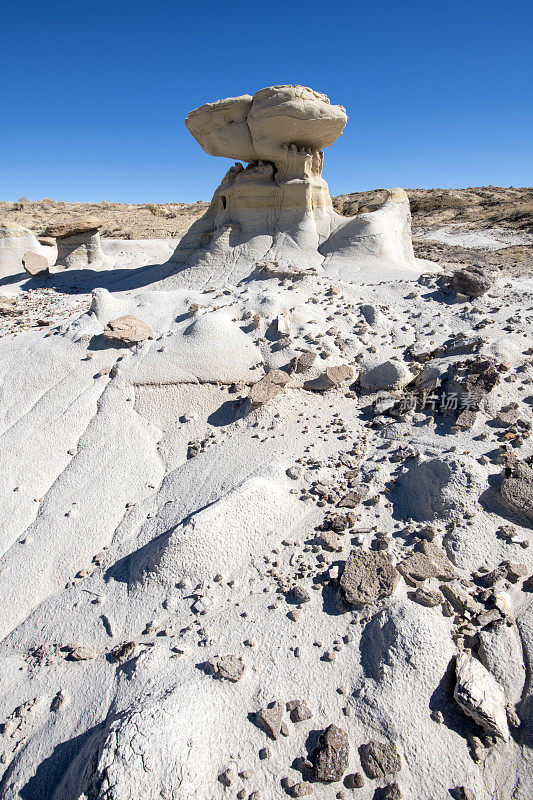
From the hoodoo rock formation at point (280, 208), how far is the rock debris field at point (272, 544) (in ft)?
4.91

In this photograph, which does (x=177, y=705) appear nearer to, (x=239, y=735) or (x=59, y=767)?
(x=239, y=735)

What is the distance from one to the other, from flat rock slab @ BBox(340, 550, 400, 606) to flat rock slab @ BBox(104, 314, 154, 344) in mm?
3302

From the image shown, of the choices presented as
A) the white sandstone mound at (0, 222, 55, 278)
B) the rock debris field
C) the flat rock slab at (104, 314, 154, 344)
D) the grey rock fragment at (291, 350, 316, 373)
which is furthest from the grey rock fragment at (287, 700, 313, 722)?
the white sandstone mound at (0, 222, 55, 278)

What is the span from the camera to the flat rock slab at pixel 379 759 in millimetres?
1837

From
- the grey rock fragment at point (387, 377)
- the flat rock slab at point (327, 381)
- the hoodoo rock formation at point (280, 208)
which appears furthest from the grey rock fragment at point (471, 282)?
the flat rock slab at point (327, 381)

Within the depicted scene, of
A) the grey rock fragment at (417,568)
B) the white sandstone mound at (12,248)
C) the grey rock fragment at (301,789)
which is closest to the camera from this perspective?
the grey rock fragment at (301,789)

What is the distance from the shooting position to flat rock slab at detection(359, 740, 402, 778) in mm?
1837

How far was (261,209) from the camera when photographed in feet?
24.6

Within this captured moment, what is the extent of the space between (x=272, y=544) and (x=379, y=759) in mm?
1210

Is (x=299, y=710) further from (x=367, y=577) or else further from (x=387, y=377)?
(x=387, y=377)

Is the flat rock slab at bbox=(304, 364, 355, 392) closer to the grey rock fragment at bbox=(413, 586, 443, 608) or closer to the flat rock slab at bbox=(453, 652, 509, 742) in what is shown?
the grey rock fragment at bbox=(413, 586, 443, 608)

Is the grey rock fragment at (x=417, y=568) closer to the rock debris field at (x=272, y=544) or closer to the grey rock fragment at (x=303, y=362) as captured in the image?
the rock debris field at (x=272, y=544)

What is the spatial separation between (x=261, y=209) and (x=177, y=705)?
23.8ft

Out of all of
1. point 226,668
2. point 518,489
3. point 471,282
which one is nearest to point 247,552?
point 226,668
